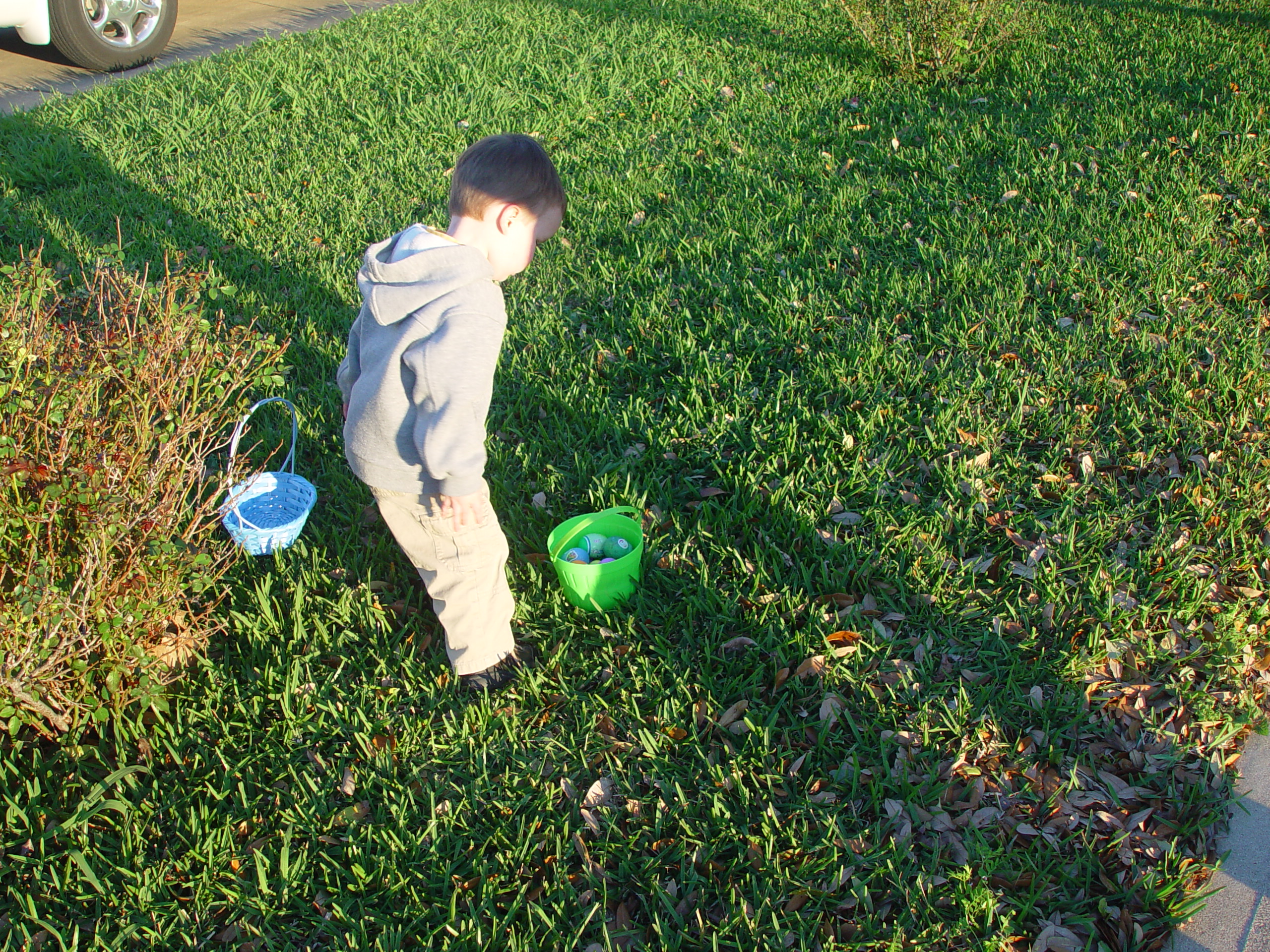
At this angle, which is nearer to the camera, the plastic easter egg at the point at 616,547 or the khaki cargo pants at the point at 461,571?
the khaki cargo pants at the point at 461,571

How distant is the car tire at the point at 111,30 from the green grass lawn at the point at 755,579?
5.88ft

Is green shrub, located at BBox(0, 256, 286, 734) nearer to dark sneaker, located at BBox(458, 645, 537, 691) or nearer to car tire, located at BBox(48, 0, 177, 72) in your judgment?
dark sneaker, located at BBox(458, 645, 537, 691)

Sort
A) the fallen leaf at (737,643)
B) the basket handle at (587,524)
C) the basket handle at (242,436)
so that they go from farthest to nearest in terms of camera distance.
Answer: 1. the basket handle at (587,524)
2. the fallen leaf at (737,643)
3. the basket handle at (242,436)

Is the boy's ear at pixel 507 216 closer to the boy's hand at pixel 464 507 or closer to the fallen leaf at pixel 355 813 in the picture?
the boy's hand at pixel 464 507

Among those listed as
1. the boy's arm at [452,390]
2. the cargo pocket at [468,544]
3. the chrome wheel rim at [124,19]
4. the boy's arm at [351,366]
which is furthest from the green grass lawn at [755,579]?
the chrome wheel rim at [124,19]

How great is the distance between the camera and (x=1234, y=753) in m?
2.44

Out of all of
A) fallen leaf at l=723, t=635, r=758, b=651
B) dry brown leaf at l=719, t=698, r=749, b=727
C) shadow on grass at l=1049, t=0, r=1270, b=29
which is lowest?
dry brown leaf at l=719, t=698, r=749, b=727

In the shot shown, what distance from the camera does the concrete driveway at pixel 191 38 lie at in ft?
22.7

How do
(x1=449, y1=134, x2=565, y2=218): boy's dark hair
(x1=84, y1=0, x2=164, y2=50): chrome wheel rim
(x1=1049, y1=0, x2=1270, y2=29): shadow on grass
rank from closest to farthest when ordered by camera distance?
(x1=449, y1=134, x2=565, y2=218): boy's dark hair, (x1=84, y1=0, x2=164, y2=50): chrome wheel rim, (x1=1049, y1=0, x2=1270, y2=29): shadow on grass

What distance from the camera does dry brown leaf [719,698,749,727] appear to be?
2543 mm

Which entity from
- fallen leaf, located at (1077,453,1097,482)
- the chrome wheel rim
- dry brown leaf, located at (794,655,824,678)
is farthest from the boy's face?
the chrome wheel rim

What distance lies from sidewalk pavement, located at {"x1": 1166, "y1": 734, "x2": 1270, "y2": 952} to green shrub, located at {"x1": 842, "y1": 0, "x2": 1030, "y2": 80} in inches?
234

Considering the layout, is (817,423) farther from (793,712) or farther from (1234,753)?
(1234,753)

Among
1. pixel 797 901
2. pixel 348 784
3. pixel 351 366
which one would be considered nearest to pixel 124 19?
pixel 351 366
